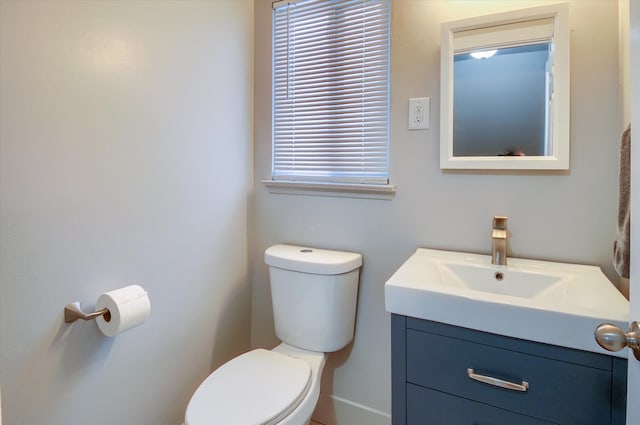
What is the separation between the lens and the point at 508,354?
35.9 inches

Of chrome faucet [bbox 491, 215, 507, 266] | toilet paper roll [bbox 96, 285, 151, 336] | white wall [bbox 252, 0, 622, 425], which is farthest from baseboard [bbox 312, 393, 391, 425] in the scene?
toilet paper roll [bbox 96, 285, 151, 336]

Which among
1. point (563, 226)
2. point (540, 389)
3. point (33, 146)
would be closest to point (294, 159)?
point (33, 146)

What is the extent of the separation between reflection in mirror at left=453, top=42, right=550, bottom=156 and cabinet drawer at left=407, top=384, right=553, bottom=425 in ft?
2.73

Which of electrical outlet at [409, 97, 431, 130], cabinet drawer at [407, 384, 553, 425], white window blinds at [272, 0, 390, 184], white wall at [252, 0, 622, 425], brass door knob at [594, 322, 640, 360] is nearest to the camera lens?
brass door knob at [594, 322, 640, 360]

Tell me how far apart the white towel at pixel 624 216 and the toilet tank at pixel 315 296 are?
88 centimetres

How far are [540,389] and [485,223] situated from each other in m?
0.62

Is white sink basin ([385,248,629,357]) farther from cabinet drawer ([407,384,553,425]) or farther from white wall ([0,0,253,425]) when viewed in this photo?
white wall ([0,0,253,425])

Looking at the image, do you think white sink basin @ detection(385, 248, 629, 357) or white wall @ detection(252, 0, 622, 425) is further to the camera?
white wall @ detection(252, 0, 622, 425)

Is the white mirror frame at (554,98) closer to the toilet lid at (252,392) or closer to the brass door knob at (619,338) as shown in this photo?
the brass door knob at (619,338)

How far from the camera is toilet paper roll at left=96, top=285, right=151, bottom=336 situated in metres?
1.11

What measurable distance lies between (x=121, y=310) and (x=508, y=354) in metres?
1.10

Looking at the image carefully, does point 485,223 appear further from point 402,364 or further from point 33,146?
point 33,146

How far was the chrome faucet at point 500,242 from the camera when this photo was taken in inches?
48.8

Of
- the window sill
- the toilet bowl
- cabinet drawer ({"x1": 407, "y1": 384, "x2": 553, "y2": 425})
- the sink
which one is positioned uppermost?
the window sill
